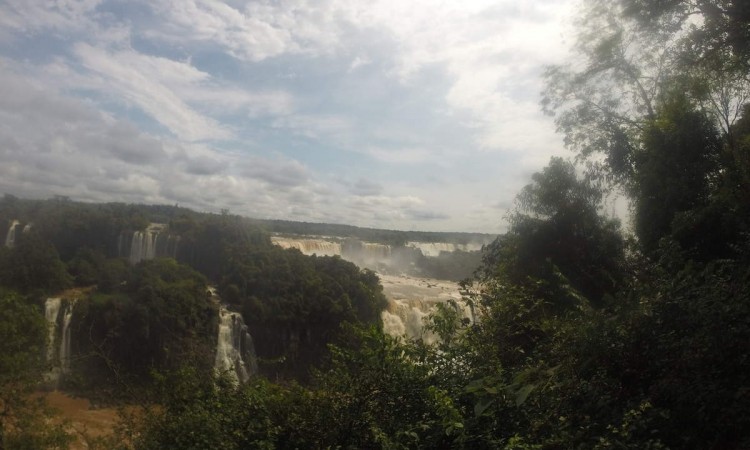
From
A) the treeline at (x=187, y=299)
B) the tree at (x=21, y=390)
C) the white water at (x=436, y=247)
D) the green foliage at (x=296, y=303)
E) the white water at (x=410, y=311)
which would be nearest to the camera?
the tree at (x=21, y=390)

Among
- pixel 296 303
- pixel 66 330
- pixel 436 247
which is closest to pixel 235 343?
pixel 296 303

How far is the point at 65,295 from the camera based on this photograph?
2772cm

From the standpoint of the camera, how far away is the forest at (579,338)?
14.5ft

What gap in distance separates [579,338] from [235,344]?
22672 millimetres

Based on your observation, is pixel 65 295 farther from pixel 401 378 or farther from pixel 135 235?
pixel 401 378

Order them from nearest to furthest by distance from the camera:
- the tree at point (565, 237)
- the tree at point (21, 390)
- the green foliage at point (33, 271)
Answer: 1. the tree at point (21, 390)
2. the tree at point (565, 237)
3. the green foliage at point (33, 271)

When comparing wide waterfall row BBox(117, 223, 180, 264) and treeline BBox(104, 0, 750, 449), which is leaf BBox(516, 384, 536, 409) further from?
wide waterfall row BBox(117, 223, 180, 264)

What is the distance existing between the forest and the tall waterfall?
5.97 m

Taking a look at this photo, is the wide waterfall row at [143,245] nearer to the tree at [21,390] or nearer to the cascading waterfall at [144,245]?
the cascading waterfall at [144,245]

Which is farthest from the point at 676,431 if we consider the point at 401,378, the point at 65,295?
the point at 65,295

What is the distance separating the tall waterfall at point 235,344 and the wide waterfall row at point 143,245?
58.6 ft

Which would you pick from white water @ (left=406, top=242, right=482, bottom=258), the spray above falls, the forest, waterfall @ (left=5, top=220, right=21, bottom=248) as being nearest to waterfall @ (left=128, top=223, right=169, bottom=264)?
waterfall @ (left=5, top=220, right=21, bottom=248)

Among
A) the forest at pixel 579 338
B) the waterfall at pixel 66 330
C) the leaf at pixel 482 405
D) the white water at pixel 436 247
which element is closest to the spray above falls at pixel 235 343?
the forest at pixel 579 338

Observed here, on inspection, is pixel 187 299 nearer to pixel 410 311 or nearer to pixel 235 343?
pixel 235 343
